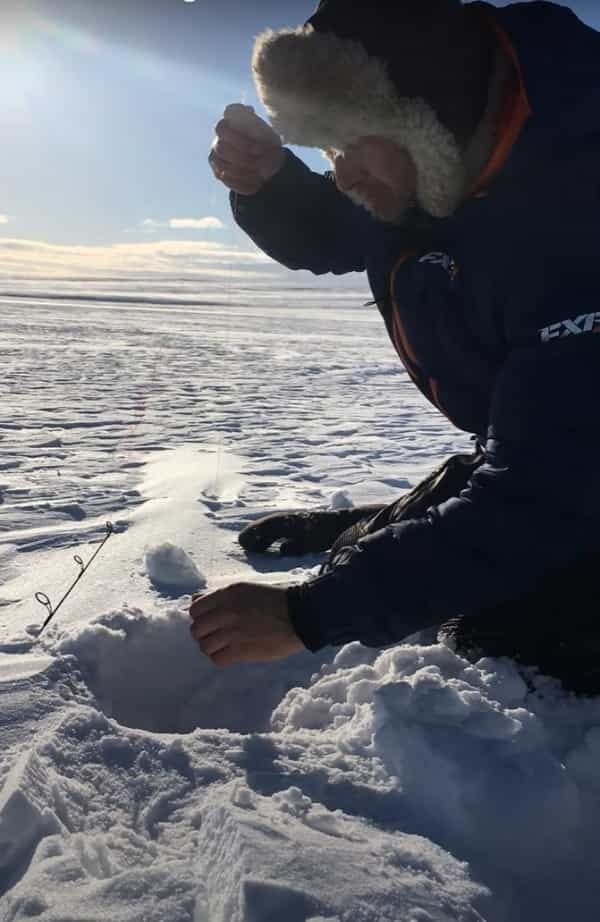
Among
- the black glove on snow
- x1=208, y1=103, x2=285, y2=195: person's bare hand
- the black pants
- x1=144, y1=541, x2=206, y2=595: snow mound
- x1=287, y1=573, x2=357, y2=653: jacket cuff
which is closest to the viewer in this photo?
x1=287, y1=573, x2=357, y2=653: jacket cuff

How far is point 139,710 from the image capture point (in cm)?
165

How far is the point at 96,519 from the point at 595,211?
6.95ft

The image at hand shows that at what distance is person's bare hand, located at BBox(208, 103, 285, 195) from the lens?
1.73m

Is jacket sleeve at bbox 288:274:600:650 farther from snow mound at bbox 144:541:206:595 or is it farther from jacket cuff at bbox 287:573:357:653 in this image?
snow mound at bbox 144:541:206:595

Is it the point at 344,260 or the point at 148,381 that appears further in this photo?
the point at 148,381

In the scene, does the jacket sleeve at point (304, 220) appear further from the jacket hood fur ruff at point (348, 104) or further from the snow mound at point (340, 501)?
the snow mound at point (340, 501)

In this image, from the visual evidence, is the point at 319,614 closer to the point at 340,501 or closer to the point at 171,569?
the point at 171,569

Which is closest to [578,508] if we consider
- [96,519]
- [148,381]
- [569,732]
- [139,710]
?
[569,732]

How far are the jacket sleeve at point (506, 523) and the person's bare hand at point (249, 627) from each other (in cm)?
3

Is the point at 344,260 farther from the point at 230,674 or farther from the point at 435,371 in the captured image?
the point at 230,674

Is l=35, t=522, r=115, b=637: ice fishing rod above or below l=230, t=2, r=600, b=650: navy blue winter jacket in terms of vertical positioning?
below

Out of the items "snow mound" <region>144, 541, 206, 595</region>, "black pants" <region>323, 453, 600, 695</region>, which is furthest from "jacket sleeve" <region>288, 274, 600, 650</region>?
"snow mound" <region>144, 541, 206, 595</region>

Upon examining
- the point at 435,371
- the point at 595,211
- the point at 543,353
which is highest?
the point at 595,211

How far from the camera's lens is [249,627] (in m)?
1.31
